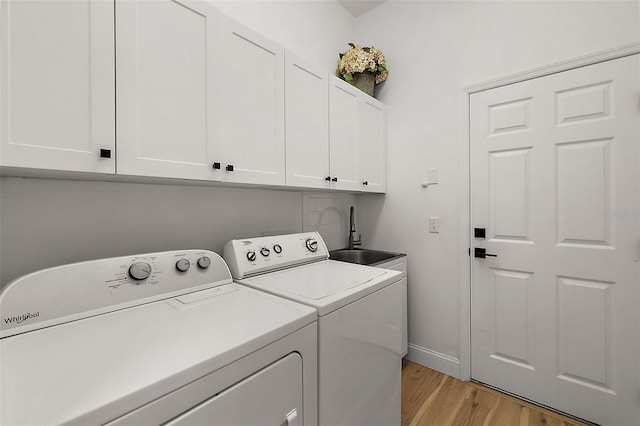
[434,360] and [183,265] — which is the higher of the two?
[183,265]

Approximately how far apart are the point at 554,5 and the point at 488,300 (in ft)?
6.50

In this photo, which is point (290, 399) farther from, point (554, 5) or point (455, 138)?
point (554, 5)

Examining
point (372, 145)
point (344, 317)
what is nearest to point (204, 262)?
Answer: point (344, 317)

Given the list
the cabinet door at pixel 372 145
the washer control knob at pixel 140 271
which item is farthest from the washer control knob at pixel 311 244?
the washer control knob at pixel 140 271

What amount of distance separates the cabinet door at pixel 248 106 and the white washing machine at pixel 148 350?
0.54 m

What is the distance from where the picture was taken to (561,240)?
1.77m

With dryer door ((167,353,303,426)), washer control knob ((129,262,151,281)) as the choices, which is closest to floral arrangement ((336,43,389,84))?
washer control knob ((129,262,151,281))

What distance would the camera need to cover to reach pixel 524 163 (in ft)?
6.16

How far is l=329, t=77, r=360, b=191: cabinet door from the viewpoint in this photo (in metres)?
1.94

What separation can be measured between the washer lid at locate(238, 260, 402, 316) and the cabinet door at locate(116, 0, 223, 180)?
585 millimetres

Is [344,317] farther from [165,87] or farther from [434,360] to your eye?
[434,360]

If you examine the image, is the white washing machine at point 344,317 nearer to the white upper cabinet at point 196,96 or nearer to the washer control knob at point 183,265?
the washer control knob at point 183,265

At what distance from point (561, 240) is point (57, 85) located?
2582 mm

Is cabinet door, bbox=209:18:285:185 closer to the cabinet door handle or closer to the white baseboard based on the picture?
the cabinet door handle
